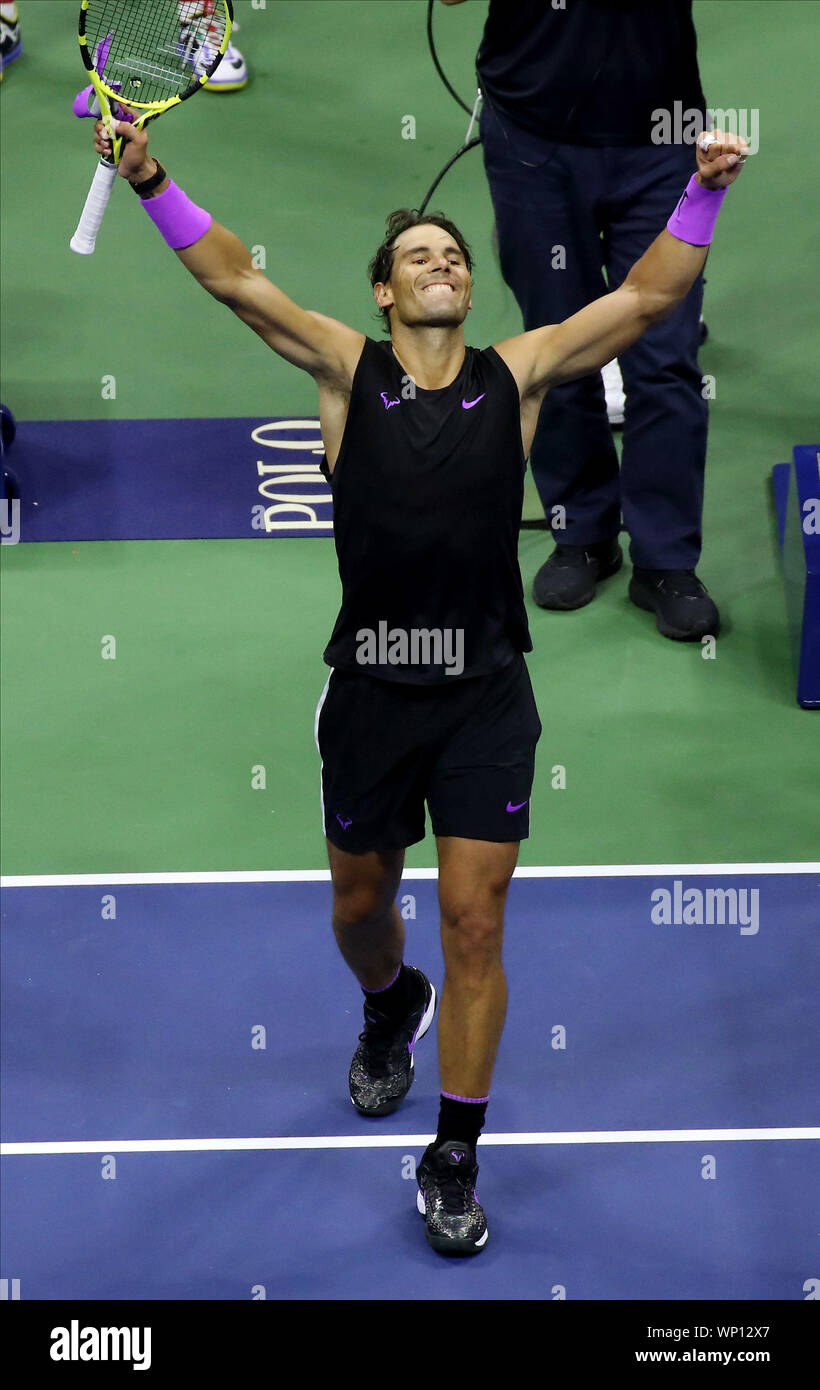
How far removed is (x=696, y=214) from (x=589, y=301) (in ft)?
8.33

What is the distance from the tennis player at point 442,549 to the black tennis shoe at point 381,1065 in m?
0.48

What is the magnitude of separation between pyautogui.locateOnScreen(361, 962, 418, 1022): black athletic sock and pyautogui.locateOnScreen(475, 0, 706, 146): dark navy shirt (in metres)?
3.03

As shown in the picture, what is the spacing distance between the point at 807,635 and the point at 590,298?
4.73 feet

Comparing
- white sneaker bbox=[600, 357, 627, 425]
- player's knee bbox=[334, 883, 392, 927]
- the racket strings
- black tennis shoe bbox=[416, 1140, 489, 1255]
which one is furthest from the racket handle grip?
white sneaker bbox=[600, 357, 627, 425]

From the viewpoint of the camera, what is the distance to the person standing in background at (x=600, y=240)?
620 cm

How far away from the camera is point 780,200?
939 cm

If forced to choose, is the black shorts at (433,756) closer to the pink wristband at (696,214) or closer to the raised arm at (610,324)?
the raised arm at (610,324)

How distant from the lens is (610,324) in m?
4.25

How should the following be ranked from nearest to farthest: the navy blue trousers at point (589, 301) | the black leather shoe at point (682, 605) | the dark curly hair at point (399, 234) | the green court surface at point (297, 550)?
1. the dark curly hair at point (399, 234)
2. the green court surface at point (297, 550)
3. the navy blue trousers at point (589, 301)
4. the black leather shoe at point (682, 605)


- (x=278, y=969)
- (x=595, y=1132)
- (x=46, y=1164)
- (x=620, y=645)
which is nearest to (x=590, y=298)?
(x=620, y=645)

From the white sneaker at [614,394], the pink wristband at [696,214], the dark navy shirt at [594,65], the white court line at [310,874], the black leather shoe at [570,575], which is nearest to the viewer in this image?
the pink wristband at [696,214]

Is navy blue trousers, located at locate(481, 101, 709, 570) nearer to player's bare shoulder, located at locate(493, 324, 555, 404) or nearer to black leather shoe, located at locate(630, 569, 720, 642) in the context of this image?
black leather shoe, located at locate(630, 569, 720, 642)

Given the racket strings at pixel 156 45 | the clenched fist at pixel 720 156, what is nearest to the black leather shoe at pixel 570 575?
the racket strings at pixel 156 45

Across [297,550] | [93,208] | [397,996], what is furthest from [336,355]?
[297,550]
